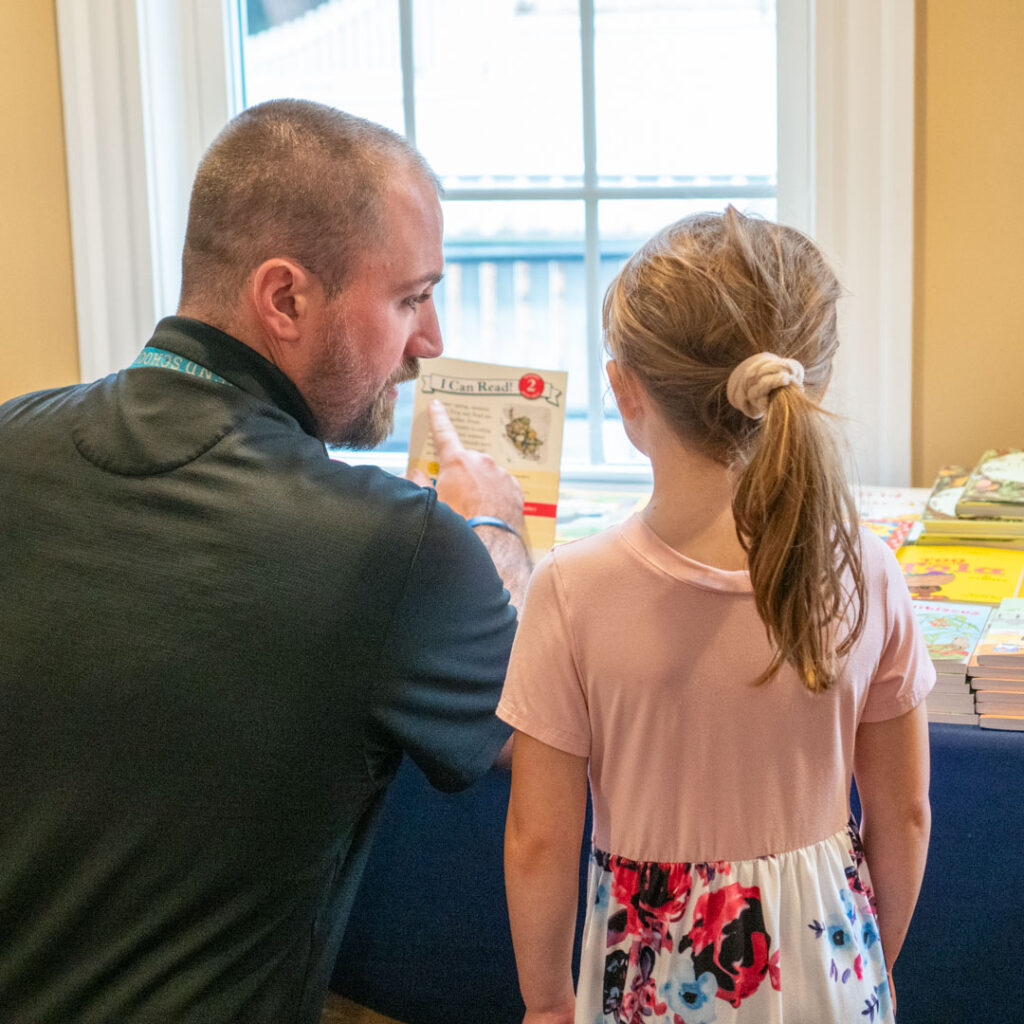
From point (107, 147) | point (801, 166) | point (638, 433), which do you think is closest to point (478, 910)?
point (638, 433)

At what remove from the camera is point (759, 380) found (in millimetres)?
845

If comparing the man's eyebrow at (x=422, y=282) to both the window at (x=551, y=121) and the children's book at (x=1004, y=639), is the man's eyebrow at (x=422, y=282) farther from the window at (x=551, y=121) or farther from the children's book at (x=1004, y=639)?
the window at (x=551, y=121)

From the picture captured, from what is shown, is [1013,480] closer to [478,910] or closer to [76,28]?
[478,910]

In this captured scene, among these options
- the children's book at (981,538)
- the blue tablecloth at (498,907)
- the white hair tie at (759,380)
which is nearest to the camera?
the white hair tie at (759,380)

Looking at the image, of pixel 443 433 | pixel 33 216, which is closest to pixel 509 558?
pixel 443 433

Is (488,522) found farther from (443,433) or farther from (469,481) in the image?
(443,433)

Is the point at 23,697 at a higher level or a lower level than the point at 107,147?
lower

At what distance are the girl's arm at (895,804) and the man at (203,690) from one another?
0.34 meters

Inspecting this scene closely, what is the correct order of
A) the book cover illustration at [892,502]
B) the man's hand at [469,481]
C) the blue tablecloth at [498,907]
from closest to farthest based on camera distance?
1. the blue tablecloth at [498,907]
2. the man's hand at [469,481]
3. the book cover illustration at [892,502]

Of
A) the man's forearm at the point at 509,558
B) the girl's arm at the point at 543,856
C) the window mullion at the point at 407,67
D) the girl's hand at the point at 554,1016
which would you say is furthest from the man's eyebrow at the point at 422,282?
the window mullion at the point at 407,67

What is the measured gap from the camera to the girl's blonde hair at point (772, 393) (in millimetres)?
844

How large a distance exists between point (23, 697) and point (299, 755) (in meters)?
0.23

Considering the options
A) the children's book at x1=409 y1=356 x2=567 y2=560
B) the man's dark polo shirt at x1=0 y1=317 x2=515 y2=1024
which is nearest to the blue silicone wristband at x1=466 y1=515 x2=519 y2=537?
the children's book at x1=409 y1=356 x2=567 y2=560

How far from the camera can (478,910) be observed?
133 centimetres
